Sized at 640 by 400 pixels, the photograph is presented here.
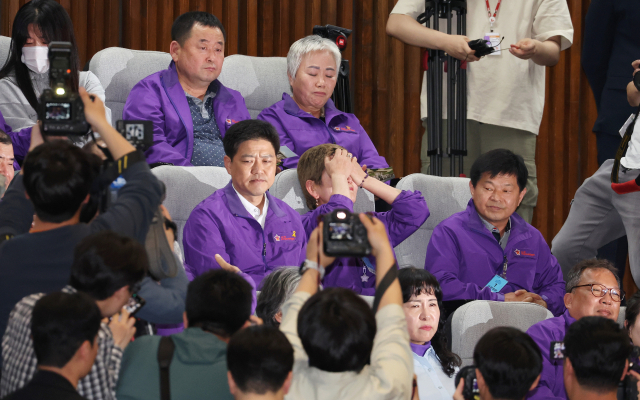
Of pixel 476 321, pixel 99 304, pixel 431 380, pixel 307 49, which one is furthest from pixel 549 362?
pixel 307 49

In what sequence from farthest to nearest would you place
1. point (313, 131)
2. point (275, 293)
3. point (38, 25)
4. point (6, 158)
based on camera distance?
point (313, 131), point (38, 25), point (6, 158), point (275, 293)

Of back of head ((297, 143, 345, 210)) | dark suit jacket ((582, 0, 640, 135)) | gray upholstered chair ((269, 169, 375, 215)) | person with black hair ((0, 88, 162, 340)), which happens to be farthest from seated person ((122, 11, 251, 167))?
dark suit jacket ((582, 0, 640, 135))

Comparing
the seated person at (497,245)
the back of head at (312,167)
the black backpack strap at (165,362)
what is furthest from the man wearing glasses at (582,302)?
the black backpack strap at (165,362)

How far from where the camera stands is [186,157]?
3.43 metres

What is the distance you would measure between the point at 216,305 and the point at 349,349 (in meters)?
0.31

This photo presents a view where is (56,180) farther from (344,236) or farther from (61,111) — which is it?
(344,236)

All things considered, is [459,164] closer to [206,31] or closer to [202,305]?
[206,31]

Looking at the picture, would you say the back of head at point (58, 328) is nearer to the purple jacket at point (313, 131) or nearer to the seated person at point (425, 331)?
the seated person at point (425, 331)

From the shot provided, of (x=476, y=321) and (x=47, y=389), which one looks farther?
(x=476, y=321)

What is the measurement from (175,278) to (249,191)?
3.25ft

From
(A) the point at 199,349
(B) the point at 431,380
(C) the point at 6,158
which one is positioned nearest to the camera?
(A) the point at 199,349

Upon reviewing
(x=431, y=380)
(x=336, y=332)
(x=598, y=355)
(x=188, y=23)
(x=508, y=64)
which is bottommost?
(x=431, y=380)

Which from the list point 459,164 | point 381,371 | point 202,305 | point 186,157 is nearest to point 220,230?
point 186,157

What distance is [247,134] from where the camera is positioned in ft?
9.43
